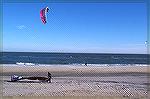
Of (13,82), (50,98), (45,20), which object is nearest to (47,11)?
(45,20)

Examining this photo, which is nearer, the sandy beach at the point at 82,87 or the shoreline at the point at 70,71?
the sandy beach at the point at 82,87

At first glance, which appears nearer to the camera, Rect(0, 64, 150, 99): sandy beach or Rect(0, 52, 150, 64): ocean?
Rect(0, 64, 150, 99): sandy beach

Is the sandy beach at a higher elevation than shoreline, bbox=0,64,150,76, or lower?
lower

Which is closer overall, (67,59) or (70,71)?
(70,71)

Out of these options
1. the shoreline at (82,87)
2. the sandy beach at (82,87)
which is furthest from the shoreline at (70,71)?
the shoreline at (82,87)

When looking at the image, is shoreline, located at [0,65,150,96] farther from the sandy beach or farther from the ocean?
the ocean

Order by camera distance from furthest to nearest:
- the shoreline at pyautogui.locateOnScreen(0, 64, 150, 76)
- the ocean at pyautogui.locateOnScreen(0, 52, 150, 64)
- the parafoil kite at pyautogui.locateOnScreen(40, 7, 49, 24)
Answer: the ocean at pyautogui.locateOnScreen(0, 52, 150, 64), the shoreline at pyautogui.locateOnScreen(0, 64, 150, 76), the parafoil kite at pyautogui.locateOnScreen(40, 7, 49, 24)

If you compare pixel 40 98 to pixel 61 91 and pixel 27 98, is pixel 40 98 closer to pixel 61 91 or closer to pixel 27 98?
pixel 27 98

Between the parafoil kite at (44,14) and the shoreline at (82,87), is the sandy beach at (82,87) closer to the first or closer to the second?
the shoreline at (82,87)

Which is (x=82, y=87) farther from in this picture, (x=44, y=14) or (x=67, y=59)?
(x=67, y=59)

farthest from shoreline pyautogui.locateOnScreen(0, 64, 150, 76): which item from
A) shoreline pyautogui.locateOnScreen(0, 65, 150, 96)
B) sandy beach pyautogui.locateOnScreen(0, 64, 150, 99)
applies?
shoreline pyautogui.locateOnScreen(0, 65, 150, 96)

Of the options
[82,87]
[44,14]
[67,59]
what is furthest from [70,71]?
[67,59]

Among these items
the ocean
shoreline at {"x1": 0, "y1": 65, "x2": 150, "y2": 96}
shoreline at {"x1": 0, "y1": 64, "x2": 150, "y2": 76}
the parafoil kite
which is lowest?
shoreline at {"x1": 0, "y1": 65, "x2": 150, "y2": 96}

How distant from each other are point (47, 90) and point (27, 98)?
4.73 meters
